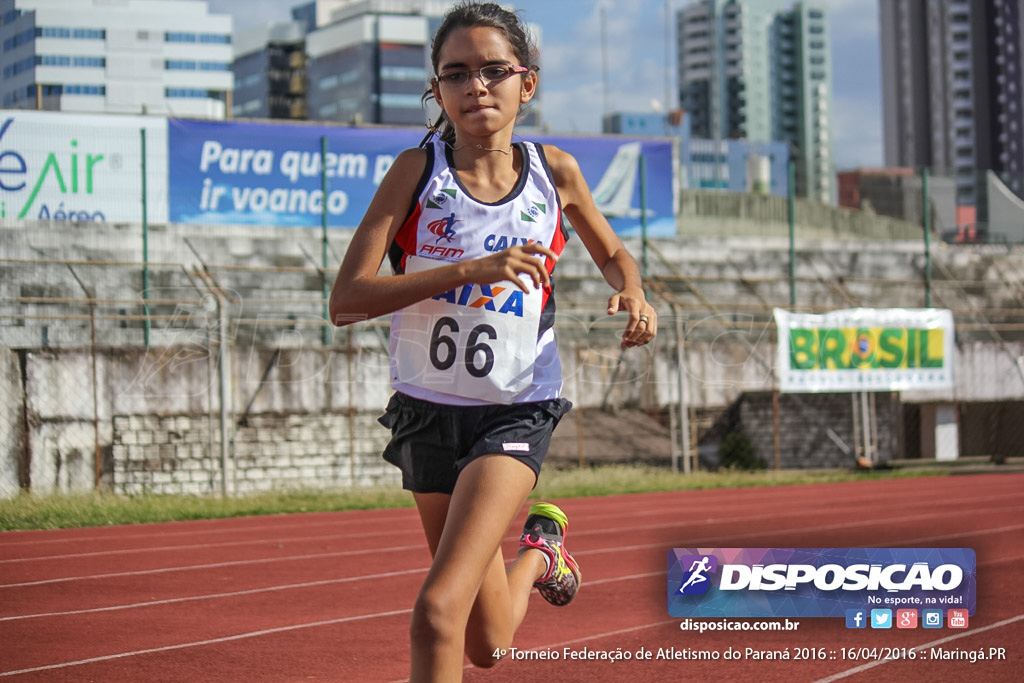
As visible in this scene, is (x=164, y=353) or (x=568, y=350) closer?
(x=164, y=353)

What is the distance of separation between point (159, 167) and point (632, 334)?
17.3m

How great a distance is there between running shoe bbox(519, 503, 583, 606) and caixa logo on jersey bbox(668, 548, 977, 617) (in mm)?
909

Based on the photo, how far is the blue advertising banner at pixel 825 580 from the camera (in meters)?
4.96

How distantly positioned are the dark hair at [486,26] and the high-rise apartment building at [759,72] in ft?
496

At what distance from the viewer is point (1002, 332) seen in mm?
21672

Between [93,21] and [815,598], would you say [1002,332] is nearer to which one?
[815,598]

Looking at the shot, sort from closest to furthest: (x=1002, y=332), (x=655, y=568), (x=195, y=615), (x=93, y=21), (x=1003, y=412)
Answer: (x=195, y=615)
(x=655, y=568)
(x=1002, y=332)
(x=1003, y=412)
(x=93, y=21)

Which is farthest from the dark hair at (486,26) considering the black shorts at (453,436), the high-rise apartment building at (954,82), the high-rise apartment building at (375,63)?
the high-rise apartment building at (375,63)

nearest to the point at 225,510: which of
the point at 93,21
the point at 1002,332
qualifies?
the point at 1002,332

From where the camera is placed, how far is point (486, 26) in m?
3.54

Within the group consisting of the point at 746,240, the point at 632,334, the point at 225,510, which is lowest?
the point at 225,510

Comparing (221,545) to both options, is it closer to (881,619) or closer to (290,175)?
(881,619)

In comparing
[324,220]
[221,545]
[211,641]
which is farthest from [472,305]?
[324,220]

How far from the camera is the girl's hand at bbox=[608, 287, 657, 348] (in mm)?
3346
